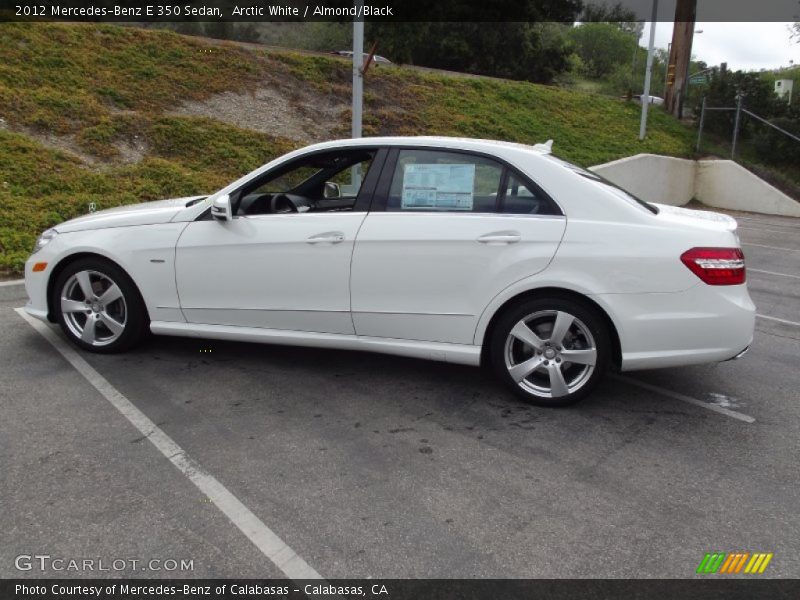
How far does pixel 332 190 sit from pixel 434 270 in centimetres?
167

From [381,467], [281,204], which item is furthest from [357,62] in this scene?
[381,467]

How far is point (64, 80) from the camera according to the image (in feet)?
40.7

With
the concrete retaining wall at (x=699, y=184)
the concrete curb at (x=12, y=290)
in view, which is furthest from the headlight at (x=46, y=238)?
the concrete retaining wall at (x=699, y=184)

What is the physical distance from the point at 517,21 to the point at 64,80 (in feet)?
62.9

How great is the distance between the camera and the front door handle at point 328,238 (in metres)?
4.20

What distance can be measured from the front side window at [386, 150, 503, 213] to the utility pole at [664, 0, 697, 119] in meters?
21.4

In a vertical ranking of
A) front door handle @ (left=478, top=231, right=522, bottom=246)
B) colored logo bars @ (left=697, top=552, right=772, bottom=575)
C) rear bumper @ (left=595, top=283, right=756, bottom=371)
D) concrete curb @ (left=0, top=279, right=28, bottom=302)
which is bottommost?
concrete curb @ (left=0, top=279, right=28, bottom=302)

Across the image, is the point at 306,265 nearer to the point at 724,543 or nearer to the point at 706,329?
the point at 706,329

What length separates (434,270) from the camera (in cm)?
406

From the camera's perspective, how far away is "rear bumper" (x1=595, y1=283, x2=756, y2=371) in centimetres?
378

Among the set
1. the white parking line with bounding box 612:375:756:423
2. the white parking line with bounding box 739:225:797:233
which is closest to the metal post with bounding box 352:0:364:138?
the white parking line with bounding box 612:375:756:423

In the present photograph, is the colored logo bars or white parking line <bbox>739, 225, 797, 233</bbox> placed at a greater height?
the colored logo bars
